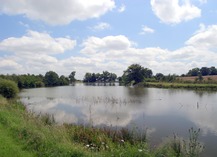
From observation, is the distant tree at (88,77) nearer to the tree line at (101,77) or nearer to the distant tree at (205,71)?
the tree line at (101,77)

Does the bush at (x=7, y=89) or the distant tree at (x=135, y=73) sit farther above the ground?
the distant tree at (x=135, y=73)

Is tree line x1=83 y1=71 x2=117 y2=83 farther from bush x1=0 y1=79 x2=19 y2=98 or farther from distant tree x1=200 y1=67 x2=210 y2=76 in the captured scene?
bush x1=0 y1=79 x2=19 y2=98

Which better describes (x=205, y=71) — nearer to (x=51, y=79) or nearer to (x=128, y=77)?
(x=128, y=77)

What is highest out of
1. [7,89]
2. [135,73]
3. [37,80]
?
[135,73]

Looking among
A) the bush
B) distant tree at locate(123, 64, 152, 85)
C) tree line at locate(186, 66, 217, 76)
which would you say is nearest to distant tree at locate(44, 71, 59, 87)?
distant tree at locate(123, 64, 152, 85)

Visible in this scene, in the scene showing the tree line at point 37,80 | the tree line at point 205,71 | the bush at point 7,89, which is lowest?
the bush at point 7,89

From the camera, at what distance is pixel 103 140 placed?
12555mm

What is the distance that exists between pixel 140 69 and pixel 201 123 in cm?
8436

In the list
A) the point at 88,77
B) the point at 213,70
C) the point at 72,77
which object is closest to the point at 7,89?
the point at 213,70

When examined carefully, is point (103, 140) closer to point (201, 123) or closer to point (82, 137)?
point (82, 137)

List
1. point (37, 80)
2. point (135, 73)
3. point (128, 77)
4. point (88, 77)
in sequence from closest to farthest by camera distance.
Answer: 1. point (135, 73)
2. point (128, 77)
3. point (37, 80)
4. point (88, 77)

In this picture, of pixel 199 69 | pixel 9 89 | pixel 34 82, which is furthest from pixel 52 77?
pixel 9 89

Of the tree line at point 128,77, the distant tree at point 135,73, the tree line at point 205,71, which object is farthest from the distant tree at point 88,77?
the tree line at point 205,71

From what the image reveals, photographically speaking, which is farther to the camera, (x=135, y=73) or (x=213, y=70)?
(x=213, y=70)
